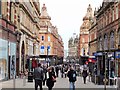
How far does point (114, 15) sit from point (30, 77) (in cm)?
1780

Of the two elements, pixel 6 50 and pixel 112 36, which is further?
pixel 112 36

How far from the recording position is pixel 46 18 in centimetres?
12962

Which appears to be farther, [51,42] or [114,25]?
[51,42]

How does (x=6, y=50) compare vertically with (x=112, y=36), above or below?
below

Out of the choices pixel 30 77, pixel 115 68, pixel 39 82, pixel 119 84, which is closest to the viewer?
pixel 39 82

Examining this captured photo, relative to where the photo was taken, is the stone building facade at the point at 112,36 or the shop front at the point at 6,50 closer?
the shop front at the point at 6,50

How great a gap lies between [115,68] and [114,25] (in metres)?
5.91

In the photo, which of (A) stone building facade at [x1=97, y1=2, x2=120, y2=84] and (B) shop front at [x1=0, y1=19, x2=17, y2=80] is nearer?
(B) shop front at [x1=0, y1=19, x2=17, y2=80]

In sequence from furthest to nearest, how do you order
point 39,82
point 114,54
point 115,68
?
point 115,68 < point 114,54 < point 39,82

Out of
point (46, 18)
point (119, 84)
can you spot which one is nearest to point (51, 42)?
point (46, 18)

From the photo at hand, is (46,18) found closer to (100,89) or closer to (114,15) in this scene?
(114,15)

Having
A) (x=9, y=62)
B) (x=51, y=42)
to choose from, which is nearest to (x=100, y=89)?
(x=9, y=62)

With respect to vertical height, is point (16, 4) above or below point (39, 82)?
above

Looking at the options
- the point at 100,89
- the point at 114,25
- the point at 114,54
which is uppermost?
the point at 114,25
